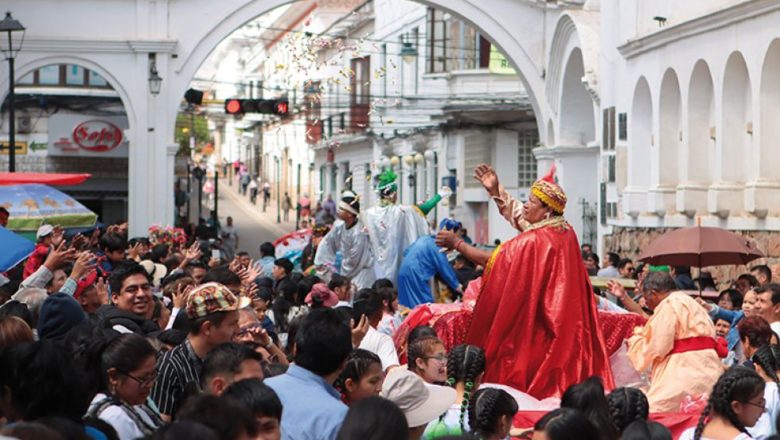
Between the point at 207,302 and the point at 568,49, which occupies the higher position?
the point at 568,49

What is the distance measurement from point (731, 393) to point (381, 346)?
10.4 feet

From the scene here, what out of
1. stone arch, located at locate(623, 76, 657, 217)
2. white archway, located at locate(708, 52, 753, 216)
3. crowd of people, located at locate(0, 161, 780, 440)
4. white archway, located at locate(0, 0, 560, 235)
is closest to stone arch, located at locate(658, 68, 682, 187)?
stone arch, located at locate(623, 76, 657, 217)

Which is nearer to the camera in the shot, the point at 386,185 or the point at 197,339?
the point at 197,339

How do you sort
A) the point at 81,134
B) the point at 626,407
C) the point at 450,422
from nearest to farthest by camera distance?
the point at 626,407 → the point at 450,422 → the point at 81,134

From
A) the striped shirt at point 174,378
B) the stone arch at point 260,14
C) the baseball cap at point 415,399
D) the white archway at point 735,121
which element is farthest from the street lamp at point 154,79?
the baseball cap at point 415,399

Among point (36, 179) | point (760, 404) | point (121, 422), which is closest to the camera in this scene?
point (121, 422)

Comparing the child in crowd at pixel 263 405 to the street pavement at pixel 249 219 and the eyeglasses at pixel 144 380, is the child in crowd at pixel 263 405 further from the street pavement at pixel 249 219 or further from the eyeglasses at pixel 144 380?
the street pavement at pixel 249 219

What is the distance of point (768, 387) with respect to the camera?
9.62 metres

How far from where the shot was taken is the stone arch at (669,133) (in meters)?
24.1

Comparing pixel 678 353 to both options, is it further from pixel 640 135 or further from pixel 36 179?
pixel 640 135

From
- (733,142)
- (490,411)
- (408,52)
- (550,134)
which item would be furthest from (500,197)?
(408,52)

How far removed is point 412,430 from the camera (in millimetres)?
7781

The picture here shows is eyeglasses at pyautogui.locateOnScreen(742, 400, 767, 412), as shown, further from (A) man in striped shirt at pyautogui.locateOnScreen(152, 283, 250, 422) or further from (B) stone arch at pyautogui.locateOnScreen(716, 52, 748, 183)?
(B) stone arch at pyautogui.locateOnScreen(716, 52, 748, 183)

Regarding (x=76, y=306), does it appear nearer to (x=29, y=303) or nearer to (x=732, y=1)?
(x=29, y=303)
